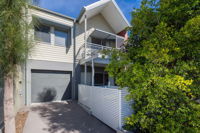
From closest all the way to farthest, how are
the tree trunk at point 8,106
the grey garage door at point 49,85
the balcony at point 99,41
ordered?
the tree trunk at point 8,106
the grey garage door at point 49,85
the balcony at point 99,41

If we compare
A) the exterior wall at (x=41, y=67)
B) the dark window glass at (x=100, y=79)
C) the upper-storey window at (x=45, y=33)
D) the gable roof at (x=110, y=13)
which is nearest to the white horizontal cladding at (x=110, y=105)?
the exterior wall at (x=41, y=67)

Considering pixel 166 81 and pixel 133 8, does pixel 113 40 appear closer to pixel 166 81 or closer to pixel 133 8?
pixel 133 8

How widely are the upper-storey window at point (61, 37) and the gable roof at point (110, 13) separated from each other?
1.74 metres

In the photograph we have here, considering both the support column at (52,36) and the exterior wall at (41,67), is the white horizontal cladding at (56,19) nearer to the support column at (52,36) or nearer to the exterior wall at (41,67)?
the support column at (52,36)

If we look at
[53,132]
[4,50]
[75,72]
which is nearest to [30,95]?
[75,72]

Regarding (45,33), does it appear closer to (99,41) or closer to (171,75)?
(99,41)

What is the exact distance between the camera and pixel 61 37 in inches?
343

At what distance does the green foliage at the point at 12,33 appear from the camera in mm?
2934

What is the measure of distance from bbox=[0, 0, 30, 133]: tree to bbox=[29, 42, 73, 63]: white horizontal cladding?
4259 mm

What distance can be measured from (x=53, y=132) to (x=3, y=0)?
14.5 ft

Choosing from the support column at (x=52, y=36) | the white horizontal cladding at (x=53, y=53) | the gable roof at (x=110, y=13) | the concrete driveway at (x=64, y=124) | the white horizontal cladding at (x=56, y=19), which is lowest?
the concrete driveway at (x=64, y=124)

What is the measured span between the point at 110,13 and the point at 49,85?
28.1 ft

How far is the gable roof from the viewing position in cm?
886

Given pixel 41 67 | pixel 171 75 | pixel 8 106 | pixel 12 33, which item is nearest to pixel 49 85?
pixel 41 67
